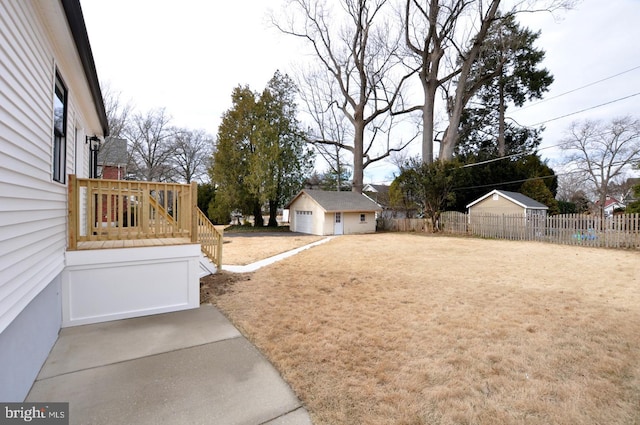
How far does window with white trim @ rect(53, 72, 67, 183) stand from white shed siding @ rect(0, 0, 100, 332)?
228 mm

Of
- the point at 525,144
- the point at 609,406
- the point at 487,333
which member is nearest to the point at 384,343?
the point at 487,333

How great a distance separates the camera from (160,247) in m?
4.24

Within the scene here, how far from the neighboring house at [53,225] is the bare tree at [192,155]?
27561 millimetres

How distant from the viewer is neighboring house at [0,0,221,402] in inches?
82.1

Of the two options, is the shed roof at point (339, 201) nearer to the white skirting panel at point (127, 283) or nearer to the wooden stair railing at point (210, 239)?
the wooden stair railing at point (210, 239)

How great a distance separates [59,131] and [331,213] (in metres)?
16.9

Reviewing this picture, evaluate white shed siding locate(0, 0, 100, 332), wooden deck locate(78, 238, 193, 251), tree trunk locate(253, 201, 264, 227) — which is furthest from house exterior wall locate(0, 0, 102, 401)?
tree trunk locate(253, 201, 264, 227)

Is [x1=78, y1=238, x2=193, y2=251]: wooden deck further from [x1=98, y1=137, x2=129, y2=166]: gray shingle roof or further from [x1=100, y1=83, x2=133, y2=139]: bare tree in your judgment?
[x1=100, y1=83, x2=133, y2=139]: bare tree

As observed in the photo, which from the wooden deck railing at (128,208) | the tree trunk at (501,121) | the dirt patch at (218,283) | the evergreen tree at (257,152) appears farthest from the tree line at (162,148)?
the tree trunk at (501,121)

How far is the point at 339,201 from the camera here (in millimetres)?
21172

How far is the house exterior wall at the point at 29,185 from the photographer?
2.01 m

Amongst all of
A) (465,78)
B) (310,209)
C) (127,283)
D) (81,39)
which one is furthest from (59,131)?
(465,78)

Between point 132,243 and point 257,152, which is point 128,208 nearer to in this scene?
point 132,243

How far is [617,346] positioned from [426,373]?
247 cm
